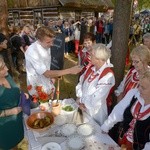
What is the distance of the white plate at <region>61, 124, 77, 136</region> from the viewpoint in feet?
7.84

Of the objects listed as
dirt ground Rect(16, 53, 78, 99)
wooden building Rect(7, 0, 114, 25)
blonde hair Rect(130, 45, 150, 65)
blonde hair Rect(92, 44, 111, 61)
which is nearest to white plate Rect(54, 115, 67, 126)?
blonde hair Rect(92, 44, 111, 61)

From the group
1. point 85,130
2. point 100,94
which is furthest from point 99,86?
point 85,130

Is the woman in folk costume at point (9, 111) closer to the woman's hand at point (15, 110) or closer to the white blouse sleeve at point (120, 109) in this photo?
the woman's hand at point (15, 110)

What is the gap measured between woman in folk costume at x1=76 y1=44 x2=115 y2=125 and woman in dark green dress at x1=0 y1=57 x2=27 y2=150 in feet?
2.79

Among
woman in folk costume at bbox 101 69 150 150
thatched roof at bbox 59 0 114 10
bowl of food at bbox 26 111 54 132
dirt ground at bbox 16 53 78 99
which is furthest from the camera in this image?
thatched roof at bbox 59 0 114 10

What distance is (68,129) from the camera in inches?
95.7

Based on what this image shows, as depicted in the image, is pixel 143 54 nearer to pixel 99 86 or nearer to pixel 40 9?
pixel 99 86

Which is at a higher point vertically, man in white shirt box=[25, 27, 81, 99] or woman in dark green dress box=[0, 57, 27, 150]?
man in white shirt box=[25, 27, 81, 99]

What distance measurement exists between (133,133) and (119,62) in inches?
69.6

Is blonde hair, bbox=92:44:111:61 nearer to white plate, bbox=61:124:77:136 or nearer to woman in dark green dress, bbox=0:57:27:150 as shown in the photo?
white plate, bbox=61:124:77:136

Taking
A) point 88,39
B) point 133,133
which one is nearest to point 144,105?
point 133,133

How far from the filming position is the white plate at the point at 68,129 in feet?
7.84

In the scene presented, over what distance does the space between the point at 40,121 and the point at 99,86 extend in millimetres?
856

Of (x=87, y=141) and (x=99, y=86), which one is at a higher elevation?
(x=99, y=86)
